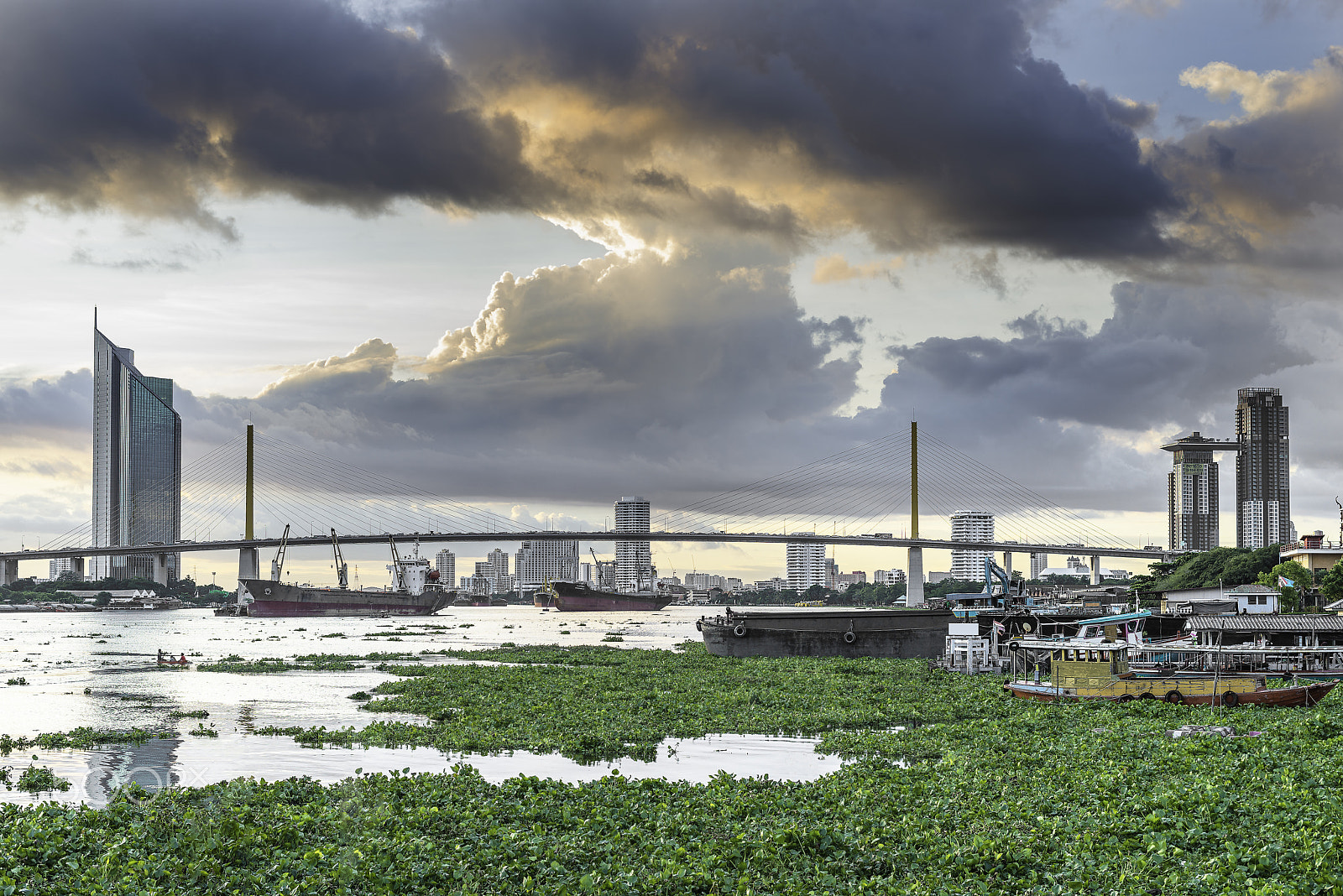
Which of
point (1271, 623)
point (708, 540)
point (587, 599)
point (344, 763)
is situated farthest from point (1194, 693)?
point (587, 599)

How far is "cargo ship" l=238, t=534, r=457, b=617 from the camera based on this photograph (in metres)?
124

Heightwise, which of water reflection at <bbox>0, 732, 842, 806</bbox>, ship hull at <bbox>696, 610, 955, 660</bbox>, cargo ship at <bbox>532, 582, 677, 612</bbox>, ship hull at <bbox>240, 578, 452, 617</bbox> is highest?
water reflection at <bbox>0, 732, 842, 806</bbox>

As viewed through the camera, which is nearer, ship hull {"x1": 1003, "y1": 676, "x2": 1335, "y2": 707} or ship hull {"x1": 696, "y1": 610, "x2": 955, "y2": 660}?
ship hull {"x1": 1003, "y1": 676, "x2": 1335, "y2": 707}

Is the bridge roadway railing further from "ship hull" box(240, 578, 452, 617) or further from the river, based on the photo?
the river

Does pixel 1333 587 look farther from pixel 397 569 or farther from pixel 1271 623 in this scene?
pixel 397 569

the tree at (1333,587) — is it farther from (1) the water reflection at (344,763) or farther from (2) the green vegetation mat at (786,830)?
(1) the water reflection at (344,763)

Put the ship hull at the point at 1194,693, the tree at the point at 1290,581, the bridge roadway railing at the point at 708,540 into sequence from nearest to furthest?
the ship hull at the point at 1194,693 → the tree at the point at 1290,581 → the bridge roadway railing at the point at 708,540

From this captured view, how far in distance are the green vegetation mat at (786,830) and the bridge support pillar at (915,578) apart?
10197cm

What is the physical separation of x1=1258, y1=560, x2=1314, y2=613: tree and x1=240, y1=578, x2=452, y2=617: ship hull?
317 feet

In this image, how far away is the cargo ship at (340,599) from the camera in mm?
123875

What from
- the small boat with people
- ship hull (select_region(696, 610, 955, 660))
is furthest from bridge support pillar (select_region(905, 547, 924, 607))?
the small boat with people

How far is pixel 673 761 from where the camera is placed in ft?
74.1

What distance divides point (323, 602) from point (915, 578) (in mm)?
75147

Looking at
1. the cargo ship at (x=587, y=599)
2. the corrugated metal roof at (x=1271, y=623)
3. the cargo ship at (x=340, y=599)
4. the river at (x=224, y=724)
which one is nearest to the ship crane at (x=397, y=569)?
the cargo ship at (x=340, y=599)
